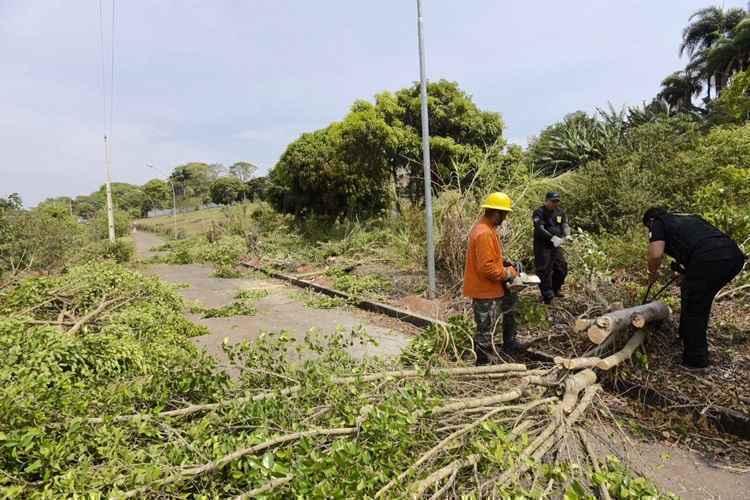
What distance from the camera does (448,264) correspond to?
8078 millimetres

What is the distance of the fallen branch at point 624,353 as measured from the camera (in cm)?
367

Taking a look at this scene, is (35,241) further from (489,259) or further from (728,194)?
(728,194)

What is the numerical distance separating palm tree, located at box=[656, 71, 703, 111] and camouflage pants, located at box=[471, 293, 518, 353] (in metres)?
35.8

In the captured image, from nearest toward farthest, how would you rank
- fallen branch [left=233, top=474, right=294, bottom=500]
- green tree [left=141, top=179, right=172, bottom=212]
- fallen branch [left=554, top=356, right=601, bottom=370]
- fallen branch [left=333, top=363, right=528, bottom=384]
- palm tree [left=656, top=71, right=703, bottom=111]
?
fallen branch [left=233, top=474, right=294, bottom=500]
fallen branch [left=333, top=363, right=528, bottom=384]
fallen branch [left=554, top=356, right=601, bottom=370]
palm tree [left=656, top=71, right=703, bottom=111]
green tree [left=141, top=179, right=172, bottom=212]

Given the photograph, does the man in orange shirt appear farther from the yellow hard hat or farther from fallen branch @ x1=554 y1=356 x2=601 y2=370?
fallen branch @ x1=554 y1=356 x2=601 y2=370

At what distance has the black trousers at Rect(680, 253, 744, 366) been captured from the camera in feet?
12.1

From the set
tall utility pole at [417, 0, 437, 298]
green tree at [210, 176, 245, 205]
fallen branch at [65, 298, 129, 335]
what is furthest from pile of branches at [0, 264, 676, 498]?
green tree at [210, 176, 245, 205]

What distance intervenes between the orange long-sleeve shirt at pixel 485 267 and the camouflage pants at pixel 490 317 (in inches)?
4.1

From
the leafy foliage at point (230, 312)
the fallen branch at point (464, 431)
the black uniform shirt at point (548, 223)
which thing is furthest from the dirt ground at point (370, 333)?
the black uniform shirt at point (548, 223)

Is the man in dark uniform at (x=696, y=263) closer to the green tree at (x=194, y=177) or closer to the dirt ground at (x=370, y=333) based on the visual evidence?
the dirt ground at (x=370, y=333)

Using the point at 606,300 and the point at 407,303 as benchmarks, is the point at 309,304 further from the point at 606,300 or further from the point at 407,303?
the point at 606,300

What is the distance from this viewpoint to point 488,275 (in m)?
4.27

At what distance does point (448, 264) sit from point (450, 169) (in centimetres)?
648

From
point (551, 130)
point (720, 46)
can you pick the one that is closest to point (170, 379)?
point (551, 130)
